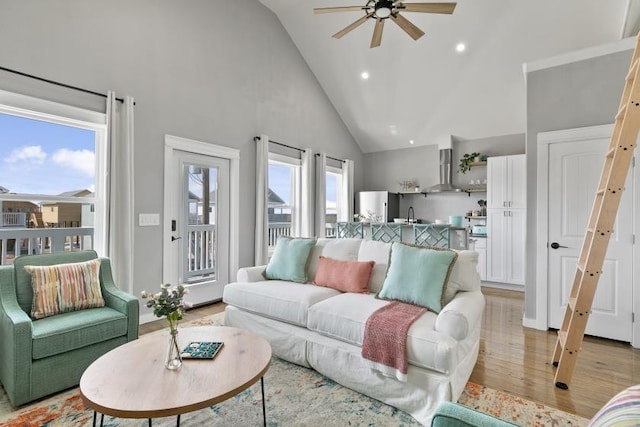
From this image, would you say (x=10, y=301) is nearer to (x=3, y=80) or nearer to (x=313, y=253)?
(x=3, y=80)

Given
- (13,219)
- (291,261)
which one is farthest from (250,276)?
(13,219)

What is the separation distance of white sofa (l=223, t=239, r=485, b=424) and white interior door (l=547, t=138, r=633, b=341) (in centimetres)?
156

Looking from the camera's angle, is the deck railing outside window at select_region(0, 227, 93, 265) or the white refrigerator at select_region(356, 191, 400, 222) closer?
the deck railing outside window at select_region(0, 227, 93, 265)

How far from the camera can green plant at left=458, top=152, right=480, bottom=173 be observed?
6089 millimetres

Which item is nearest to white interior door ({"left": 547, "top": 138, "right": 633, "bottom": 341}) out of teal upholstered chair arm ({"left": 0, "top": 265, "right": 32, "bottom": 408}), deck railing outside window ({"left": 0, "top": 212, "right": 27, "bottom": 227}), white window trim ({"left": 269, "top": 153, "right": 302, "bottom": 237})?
white window trim ({"left": 269, "top": 153, "right": 302, "bottom": 237})

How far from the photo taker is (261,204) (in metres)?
4.81

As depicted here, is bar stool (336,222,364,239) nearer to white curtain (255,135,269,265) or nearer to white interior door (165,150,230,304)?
white curtain (255,135,269,265)

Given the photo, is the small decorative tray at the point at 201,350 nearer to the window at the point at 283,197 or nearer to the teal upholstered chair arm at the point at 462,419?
the teal upholstered chair arm at the point at 462,419

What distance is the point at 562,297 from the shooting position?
3.40 metres

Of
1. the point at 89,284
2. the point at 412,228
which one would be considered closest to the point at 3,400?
the point at 89,284

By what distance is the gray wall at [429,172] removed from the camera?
6092 millimetres

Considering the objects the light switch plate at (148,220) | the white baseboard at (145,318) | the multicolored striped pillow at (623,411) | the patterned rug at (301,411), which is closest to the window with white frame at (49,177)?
the light switch plate at (148,220)

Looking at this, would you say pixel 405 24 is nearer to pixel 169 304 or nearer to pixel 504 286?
pixel 169 304

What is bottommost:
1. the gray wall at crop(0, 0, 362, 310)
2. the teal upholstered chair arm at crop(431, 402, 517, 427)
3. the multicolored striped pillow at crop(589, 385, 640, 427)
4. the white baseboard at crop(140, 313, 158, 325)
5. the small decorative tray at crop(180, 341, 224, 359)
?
the white baseboard at crop(140, 313, 158, 325)
